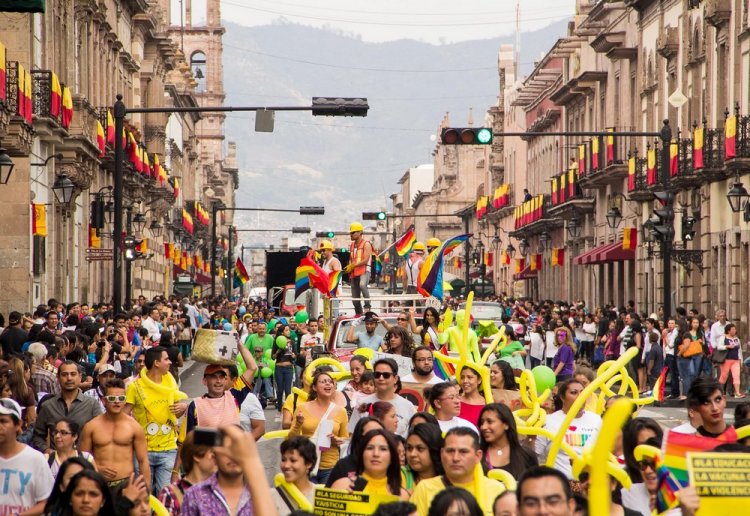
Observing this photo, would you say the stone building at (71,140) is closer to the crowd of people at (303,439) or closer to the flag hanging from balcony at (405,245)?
the flag hanging from balcony at (405,245)

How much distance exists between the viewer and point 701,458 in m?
6.34

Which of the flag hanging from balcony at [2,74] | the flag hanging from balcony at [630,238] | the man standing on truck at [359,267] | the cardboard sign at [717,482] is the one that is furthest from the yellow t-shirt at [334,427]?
the flag hanging from balcony at [630,238]

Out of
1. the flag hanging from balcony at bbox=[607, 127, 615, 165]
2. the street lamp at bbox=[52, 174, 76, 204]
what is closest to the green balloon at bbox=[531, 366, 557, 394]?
the street lamp at bbox=[52, 174, 76, 204]

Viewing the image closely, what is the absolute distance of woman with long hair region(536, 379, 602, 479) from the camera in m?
11.2

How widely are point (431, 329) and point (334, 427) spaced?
31.1 ft

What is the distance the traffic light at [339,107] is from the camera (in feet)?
89.1

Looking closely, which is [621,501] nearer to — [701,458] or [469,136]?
[701,458]

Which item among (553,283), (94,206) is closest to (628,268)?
(553,283)

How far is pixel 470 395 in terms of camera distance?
12.9 m

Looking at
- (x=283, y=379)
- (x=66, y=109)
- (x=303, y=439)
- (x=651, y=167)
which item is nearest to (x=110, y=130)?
(x=66, y=109)

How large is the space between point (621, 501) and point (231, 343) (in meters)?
3.89

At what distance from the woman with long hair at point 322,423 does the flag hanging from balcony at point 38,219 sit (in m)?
22.8

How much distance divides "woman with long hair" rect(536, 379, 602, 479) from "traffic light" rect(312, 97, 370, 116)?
15.0 metres

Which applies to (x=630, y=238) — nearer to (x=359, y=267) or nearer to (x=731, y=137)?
(x=731, y=137)
